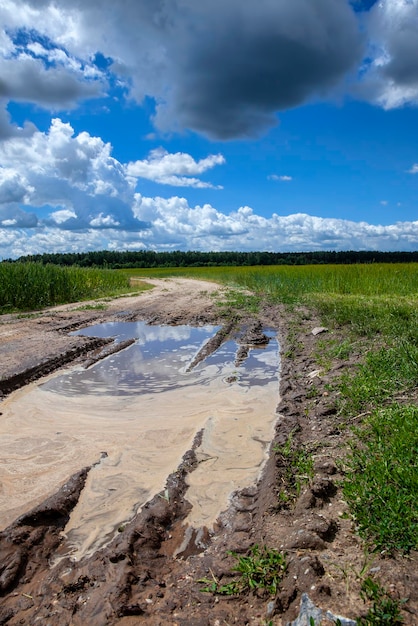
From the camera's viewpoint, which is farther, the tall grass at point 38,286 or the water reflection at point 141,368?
the tall grass at point 38,286

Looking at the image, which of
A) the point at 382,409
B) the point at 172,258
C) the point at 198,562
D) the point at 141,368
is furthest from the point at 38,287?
the point at 172,258

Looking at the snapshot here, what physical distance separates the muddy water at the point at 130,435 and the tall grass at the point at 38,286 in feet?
33.4

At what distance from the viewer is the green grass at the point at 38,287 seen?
16562 millimetres

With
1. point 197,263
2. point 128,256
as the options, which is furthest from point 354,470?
point 128,256

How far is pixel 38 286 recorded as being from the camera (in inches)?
703

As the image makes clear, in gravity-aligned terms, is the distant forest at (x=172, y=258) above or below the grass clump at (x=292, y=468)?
above

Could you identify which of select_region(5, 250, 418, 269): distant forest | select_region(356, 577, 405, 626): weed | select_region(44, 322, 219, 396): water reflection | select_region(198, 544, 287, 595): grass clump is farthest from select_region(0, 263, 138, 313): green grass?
select_region(5, 250, 418, 269): distant forest

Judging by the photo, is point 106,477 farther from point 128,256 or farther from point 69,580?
point 128,256

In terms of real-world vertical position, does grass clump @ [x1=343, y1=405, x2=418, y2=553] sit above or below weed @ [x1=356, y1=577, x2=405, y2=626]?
above

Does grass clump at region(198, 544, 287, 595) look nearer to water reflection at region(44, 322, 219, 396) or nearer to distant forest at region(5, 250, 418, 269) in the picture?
water reflection at region(44, 322, 219, 396)

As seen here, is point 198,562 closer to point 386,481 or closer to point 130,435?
point 386,481

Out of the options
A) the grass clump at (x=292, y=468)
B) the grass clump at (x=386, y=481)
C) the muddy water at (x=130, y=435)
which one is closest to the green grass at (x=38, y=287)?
the muddy water at (x=130, y=435)

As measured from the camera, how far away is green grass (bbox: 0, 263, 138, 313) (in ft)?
54.3

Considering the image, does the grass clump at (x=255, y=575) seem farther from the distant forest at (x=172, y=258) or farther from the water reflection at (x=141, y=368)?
the distant forest at (x=172, y=258)
